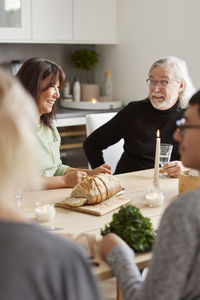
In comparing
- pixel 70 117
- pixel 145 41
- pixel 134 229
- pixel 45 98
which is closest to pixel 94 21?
pixel 145 41

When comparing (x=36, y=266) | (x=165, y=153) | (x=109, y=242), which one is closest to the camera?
(x=36, y=266)

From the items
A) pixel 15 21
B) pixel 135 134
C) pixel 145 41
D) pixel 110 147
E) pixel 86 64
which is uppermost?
pixel 15 21

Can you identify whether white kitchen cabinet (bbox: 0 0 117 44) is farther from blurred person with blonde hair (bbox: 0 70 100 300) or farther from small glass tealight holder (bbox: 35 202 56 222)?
blurred person with blonde hair (bbox: 0 70 100 300)

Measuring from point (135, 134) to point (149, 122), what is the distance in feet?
0.36

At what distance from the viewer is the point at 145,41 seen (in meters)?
3.91

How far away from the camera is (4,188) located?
0.76 meters

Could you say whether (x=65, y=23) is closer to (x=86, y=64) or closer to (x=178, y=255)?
(x=86, y=64)

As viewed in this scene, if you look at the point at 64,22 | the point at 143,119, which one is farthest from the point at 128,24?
the point at 143,119

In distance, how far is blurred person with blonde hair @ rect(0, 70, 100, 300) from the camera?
0.70m

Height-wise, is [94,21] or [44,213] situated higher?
[94,21]

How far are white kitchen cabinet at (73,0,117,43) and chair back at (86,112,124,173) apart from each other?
1.46m

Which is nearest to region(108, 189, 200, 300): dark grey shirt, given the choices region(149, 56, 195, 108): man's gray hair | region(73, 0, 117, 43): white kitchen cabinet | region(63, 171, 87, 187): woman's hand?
region(63, 171, 87, 187): woman's hand

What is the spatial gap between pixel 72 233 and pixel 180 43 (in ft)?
Answer: 8.14

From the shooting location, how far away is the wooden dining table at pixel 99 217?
132 centimetres
